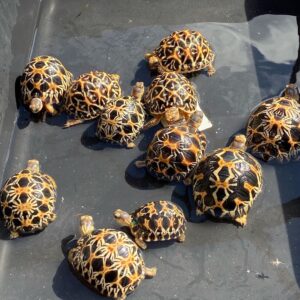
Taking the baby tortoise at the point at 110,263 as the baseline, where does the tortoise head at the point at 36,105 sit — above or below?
above

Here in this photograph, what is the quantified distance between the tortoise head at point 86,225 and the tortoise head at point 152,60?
1373 mm

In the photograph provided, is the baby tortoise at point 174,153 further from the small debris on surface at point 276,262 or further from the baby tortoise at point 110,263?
the small debris on surface at point 276,262

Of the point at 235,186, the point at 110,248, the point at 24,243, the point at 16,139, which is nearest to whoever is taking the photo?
the point at 110,248

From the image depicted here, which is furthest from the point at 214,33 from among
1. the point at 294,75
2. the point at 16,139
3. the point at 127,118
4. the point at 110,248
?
the point at 110,248

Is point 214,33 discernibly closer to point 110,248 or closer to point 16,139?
point 16,139

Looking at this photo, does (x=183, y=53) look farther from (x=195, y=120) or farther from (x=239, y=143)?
(x=239, y=143)

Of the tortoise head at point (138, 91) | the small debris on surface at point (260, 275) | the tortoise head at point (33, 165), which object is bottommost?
the small debris on surface at point (260, 275)

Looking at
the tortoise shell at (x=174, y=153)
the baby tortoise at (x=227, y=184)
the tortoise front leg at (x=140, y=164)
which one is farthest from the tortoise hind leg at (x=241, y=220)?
the tortoise front leg at (x=140, y=164)

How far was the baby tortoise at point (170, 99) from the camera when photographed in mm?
3357

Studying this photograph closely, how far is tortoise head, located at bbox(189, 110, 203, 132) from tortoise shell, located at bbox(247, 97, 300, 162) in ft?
1.14

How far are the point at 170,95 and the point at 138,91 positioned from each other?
29cm

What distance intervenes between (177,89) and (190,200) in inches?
30.9

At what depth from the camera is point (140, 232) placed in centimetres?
296

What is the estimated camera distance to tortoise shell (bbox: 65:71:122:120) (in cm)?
347
